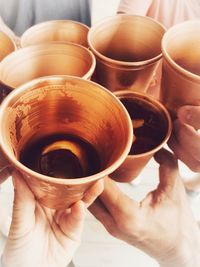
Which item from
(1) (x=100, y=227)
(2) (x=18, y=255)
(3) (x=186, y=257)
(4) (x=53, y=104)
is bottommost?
(1) (x=100, y=227)

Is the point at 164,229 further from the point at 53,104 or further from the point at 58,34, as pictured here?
the point at 58,34

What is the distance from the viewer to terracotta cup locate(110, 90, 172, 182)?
579 mm

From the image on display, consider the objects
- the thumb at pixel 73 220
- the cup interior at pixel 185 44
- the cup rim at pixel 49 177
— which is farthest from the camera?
the cup interior at pixel 185 44

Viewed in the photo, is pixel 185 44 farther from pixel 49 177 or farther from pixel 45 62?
pixel 49 177

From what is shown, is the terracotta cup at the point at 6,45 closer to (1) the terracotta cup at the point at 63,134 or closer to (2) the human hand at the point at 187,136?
(1) the terracotta cup at the point at 63,134

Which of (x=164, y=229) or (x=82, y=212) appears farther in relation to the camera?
(x=164, y=229)

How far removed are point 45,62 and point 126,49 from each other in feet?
0.61

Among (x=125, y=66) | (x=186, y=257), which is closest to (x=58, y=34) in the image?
(x=125, y=66)

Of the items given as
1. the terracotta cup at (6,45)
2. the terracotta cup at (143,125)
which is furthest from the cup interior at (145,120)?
the terracotta cup at (6,45)

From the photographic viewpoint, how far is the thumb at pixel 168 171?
60 cm

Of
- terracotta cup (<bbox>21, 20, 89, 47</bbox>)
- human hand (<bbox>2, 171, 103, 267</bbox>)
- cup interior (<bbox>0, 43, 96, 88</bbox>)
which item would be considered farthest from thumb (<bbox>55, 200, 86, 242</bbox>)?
terracotta cup (<bbox>21, 20, 89, 47</bbox>)

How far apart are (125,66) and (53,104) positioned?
13cm

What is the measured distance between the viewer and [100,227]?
905 millimetres

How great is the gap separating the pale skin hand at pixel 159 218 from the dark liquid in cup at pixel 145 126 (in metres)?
0.03
